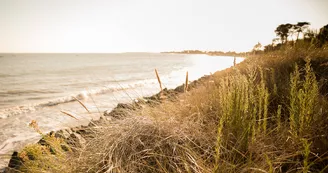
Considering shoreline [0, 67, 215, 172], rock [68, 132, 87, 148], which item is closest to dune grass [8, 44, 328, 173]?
rock [68, 132, 87, 148]

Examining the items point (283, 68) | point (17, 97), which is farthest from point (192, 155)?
point (17, 97)

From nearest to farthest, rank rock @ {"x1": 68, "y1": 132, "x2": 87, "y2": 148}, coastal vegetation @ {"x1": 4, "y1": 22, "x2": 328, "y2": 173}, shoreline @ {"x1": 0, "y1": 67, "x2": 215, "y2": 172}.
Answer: coastal vegetation @ {"x1": 4, "y1": 22, "x2": 328, "y2": 173} < rock @ {"x1": 68, "y1": 132, "x2": 87, "y2": 148} < shoreline @ {"x1": 0, "y1": 67, "x2": 215, "y2": 172}

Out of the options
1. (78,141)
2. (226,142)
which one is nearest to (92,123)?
(78,141)

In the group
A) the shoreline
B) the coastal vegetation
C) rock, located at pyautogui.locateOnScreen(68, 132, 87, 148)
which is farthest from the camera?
the shoreline

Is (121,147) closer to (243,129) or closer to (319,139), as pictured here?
(243,129)

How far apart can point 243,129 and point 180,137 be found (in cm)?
60

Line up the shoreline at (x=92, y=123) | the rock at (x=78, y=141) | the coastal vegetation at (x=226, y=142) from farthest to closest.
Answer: the shoreline at (x=92, y=123)
the rock at (x=78, y=141)
the coastal vegetation at (x=226, y=142)

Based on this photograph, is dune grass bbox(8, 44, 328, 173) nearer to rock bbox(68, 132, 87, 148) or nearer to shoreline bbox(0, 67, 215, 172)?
rock bbox(68, 132, 87, 148)

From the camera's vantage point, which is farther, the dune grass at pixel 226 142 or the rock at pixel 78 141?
the rock at pixel 78 141

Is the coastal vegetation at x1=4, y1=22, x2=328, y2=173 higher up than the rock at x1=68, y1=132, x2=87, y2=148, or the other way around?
the coastal vegetation at x1=4, y1=22, x2=328, y2=173

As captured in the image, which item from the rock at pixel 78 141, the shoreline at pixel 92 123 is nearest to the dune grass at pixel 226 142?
the rock at pixel 78 141

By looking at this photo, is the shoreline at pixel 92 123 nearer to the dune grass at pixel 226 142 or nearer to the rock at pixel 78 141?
the rock at pixel 78 141

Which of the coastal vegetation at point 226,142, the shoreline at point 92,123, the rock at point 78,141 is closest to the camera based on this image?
the coastal vegetation at point 226,142

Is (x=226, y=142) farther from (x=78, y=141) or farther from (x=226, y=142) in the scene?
(x=78, y=141)
